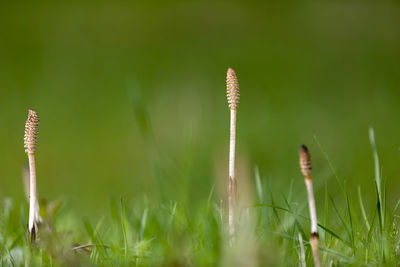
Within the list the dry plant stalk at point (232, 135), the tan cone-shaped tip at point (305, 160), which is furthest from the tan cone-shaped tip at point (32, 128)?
the tan cone-shaped tip at point (305, 160)

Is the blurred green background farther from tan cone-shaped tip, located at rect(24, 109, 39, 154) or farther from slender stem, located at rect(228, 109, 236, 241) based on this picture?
tan cone-shaped tip, located at rect(24, 109, 39, 154)

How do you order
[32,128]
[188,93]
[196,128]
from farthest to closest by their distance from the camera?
1. [188,93]
2. [196,128]
3. [32,128]

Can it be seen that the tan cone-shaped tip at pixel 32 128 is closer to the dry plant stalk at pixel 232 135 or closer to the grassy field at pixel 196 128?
the grassy field at pixel 196 128

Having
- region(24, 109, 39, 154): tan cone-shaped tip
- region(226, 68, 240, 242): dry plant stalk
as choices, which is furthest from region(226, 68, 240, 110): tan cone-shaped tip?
region(24, 109, 39, 154): tan cone-shaped tip

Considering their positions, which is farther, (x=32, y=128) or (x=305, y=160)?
(x=32, y=128)

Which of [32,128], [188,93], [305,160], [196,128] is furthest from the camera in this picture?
[188,93]

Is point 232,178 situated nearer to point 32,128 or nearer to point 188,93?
point 32,128

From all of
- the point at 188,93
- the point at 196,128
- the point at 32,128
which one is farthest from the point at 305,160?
the point at 188,93
